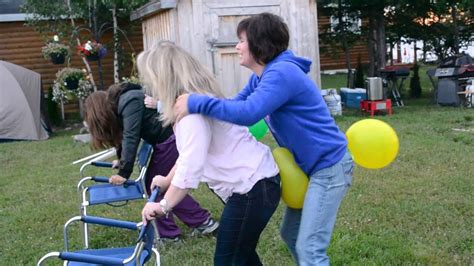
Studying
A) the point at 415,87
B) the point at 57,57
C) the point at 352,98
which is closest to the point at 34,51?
the point at 57,57

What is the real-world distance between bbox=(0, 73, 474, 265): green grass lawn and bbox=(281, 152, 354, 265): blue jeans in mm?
1313

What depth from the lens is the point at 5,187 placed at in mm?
7078

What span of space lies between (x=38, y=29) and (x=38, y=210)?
8.62m

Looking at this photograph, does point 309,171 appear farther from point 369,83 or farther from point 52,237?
point 369,83

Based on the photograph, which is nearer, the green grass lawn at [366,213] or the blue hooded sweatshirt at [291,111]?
the blue hooded sweatshirt at [291,111]

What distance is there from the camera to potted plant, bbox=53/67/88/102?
40.0ft

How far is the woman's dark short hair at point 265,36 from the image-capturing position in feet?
8.70

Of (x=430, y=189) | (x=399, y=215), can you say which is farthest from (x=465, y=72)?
(x=399, y=215)

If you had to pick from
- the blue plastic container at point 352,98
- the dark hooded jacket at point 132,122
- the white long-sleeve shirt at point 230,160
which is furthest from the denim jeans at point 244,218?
the blue plastic container at point 352,98

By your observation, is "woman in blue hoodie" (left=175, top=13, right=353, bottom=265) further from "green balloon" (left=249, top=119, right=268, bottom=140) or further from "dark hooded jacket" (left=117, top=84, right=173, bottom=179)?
"dark hooded jacket" (left=117, top=84, right=173, bottom=179)

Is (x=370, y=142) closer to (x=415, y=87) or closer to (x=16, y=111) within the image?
(x=16, y=111)

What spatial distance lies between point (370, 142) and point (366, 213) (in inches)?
81.8

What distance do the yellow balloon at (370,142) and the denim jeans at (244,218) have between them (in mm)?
501

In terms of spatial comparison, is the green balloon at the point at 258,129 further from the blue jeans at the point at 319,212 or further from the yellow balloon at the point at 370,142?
the blue jeans at the point at 319,212
